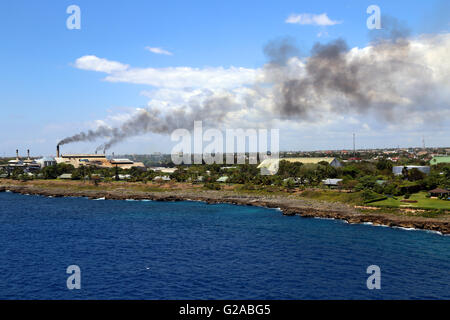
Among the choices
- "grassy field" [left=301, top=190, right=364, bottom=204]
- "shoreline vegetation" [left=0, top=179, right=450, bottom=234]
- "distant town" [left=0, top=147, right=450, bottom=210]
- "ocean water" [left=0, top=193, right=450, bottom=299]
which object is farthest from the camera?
"grassy field" [left=301, top=190, right=364, bottom=204]

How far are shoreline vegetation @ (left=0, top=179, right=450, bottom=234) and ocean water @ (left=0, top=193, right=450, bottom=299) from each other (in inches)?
211

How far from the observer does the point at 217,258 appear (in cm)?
4894

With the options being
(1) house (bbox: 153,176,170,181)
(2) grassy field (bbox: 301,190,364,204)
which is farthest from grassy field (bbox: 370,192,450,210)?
(1) house (bbox: 153,176,170,181)

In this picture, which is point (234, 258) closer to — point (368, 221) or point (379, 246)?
point (379, 246)

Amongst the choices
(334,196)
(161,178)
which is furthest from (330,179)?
(161,178)

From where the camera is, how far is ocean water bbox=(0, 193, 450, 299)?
3797 cm

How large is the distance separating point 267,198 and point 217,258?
201 ft

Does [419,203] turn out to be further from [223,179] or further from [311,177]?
[223,179]

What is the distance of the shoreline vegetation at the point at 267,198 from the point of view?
71.1 meters

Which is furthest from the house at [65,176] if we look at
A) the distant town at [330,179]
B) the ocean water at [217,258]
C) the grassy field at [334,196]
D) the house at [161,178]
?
the grassy field at [334,196]

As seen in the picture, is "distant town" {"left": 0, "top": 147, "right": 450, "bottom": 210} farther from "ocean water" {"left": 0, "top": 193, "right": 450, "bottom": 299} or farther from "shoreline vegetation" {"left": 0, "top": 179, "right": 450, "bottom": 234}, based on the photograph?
"ocean water" {"left": 0, "top": 193, "right": 450, "bottom": 299}

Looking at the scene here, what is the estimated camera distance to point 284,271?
4344cm

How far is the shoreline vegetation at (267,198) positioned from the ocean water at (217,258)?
5359 mm

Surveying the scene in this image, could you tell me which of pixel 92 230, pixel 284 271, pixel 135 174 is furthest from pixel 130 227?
pixel 135 174
